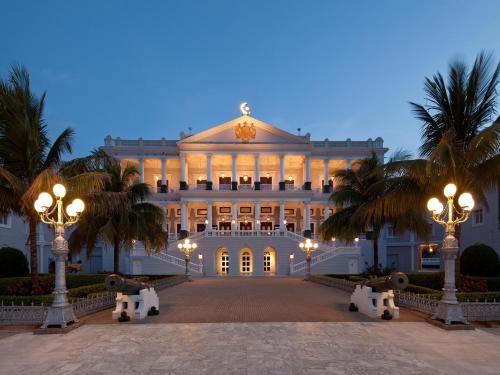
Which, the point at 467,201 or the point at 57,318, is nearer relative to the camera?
the point at 57,318

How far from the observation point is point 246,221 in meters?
43.3

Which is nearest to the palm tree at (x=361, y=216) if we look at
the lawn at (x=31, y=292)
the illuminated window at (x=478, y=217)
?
the illuminated window at (x=478, y=217)

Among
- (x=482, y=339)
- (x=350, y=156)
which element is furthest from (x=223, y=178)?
(x=482, y=339)

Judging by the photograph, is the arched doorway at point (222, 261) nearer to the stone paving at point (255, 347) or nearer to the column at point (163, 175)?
the column at point (163, 175)

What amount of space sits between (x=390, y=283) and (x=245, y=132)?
1255 inches

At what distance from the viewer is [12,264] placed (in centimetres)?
1881

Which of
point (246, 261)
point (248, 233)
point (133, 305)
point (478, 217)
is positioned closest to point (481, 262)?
point (478, 217)

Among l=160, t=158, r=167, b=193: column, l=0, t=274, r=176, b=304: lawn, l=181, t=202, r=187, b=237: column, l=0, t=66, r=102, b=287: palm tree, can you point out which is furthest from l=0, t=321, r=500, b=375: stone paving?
l=160, t=158, r=167, b=193: column

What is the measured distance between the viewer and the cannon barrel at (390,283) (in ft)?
34.3

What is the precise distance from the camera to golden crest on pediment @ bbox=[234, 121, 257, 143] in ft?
134

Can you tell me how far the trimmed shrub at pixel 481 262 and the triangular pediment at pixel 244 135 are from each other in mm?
25865

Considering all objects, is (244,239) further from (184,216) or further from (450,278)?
(450,278)

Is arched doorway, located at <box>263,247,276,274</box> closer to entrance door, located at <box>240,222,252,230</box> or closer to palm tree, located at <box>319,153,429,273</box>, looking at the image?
entrance door, located at <box>240,222,252,230</box>

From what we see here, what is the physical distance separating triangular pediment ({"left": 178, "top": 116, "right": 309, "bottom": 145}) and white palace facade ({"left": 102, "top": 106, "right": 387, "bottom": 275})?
116 mm
